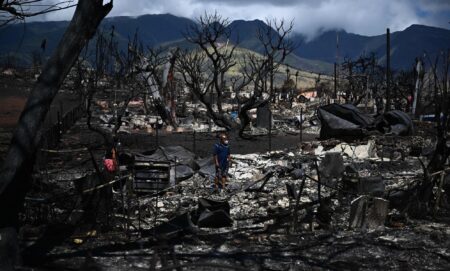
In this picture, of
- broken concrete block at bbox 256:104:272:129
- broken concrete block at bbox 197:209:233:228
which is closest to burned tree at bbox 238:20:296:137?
broken concrete block at bbox 256:104:272:129

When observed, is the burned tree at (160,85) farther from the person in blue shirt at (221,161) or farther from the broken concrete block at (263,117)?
the person in blue shirt at (221,161)

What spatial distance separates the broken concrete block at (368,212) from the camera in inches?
260

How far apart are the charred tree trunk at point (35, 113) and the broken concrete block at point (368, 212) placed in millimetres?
4271

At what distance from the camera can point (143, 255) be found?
17.3ft

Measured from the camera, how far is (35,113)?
423cm

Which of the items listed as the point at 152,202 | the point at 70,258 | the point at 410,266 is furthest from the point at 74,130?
the point at 410,266

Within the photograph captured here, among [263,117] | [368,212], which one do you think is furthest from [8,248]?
[263,117]

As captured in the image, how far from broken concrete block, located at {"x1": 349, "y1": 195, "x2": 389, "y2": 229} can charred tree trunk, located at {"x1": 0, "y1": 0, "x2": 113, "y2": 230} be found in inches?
168

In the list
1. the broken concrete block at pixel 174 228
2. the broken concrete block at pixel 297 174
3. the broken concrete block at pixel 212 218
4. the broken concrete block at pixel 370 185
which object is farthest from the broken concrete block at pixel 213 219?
the broken concrete block at pixel 297 174

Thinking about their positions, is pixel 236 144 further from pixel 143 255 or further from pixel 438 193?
pixel 143 255

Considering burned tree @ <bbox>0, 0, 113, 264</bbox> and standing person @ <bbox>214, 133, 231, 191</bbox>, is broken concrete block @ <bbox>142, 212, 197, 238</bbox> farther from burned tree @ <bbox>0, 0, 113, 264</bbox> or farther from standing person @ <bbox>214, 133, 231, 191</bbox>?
standing person @ <bbox>214, 133, 231, 191</bbox>

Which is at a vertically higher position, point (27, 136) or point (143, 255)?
point (27, 136)

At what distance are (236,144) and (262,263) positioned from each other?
12.0 m

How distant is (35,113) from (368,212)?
4676mm
